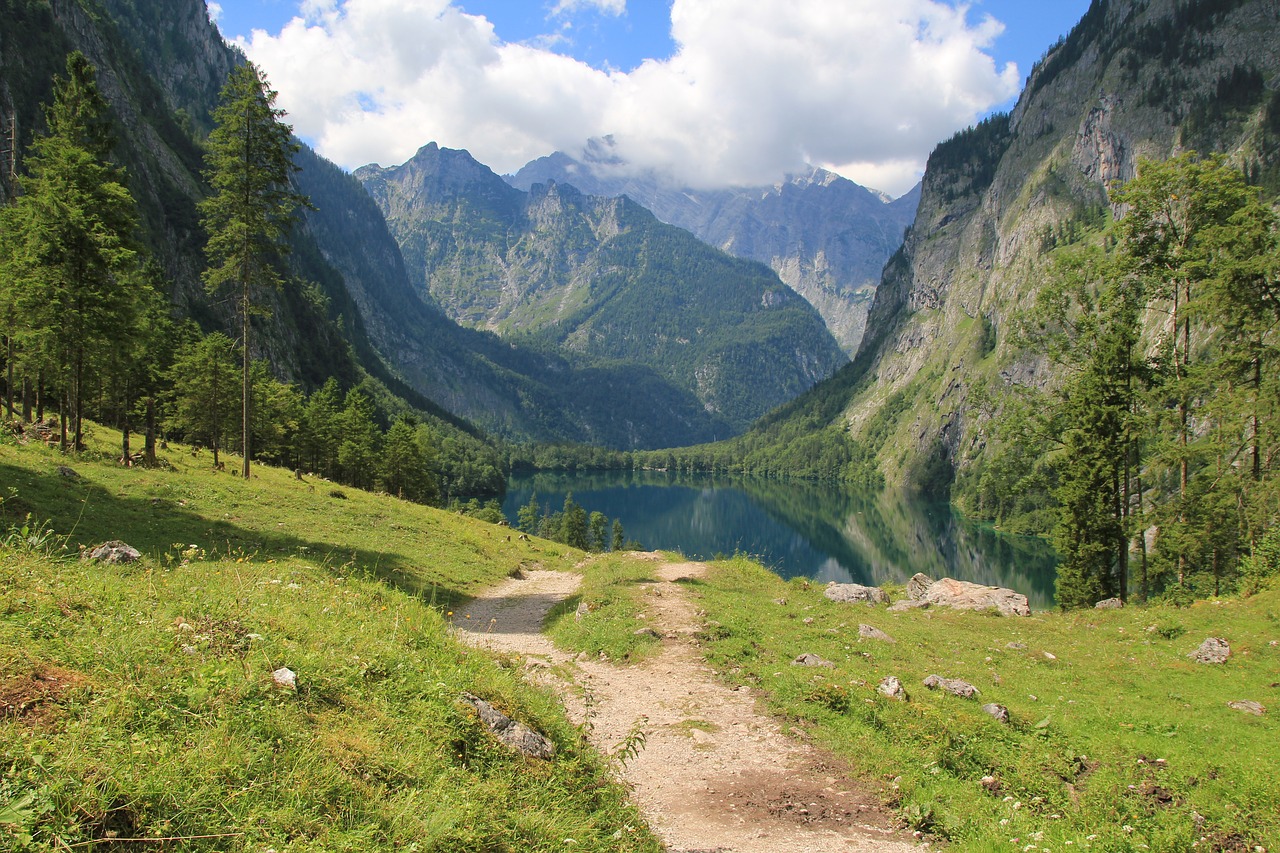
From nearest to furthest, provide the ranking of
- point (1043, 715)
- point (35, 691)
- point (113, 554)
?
point (35, 691), point (113, 554), point (1043, 715)

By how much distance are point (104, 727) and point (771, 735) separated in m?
9.47

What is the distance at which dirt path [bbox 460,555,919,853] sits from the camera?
822 cm

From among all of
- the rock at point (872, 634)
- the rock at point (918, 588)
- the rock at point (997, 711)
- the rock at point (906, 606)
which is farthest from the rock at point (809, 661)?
the rock at point (918, 588)

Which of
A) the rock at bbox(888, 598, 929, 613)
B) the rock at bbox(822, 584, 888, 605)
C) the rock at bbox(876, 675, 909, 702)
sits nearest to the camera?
the rock at bbox(876, 675, 909, 702)

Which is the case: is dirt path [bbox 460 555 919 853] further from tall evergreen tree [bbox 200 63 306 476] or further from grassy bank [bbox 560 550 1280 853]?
tall evergreen tree [bbox 200 63 306 476]

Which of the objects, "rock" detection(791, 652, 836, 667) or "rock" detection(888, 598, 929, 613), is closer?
"rock" detection(791, 652, 836, 667)

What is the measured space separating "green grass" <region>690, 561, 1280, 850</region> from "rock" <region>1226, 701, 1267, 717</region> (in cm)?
17

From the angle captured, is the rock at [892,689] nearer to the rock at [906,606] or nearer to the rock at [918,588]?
the rock at [906,606]

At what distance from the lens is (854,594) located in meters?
23.7

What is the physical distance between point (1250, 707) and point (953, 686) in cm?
623

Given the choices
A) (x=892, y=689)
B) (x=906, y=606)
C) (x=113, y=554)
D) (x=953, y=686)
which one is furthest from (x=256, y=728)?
(x=906, y=606)

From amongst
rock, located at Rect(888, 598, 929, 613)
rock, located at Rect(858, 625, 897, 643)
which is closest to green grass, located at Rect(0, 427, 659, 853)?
rock, located at Rect(858, 625, 897, 643)

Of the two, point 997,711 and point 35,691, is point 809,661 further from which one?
point 35,691

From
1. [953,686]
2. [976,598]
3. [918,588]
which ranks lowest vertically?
[918,588]
